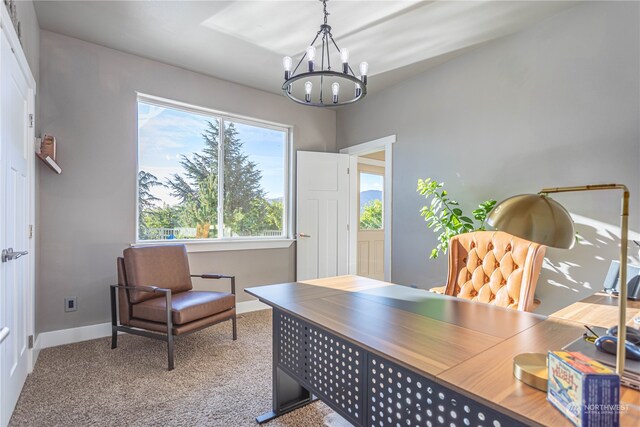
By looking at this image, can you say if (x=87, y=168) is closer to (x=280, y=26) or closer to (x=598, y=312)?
(x=280, y=26)

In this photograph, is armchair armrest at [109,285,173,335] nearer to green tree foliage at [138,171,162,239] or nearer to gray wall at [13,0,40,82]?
green tree foliage at [138,171,162,239]


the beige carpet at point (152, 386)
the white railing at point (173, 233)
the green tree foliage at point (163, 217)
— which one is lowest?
the beige carpet at point (152, 386)

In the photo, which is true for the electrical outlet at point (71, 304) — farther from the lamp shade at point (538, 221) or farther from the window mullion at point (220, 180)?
the lamp shade at point (538, 221)

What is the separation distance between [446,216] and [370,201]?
2.67 metres

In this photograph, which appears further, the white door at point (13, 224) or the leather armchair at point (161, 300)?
the leather armchair at point (161, 300)

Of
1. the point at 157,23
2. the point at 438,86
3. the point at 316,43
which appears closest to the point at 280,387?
the point at 316,43

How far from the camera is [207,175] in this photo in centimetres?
→ 382

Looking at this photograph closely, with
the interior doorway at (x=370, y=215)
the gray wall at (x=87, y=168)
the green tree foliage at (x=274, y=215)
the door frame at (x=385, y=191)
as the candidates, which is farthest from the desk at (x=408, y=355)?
the interior doorway at (x=370, y=215)

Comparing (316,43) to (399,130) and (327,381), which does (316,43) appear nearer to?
(399,130)

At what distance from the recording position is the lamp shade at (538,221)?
898 millimetres

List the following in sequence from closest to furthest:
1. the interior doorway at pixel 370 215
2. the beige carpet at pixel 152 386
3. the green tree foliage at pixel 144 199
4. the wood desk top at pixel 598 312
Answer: the wood desk top at pixel 598 312 < the beige carpet at pixel 152 386 < the green tree foliage at pixel 144 199 < the interior doorway at pixel 370 215

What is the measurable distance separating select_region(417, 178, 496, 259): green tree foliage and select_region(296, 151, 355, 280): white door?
1402 millimetres

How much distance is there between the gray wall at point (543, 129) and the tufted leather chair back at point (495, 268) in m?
0.76

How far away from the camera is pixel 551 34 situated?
2.61m
